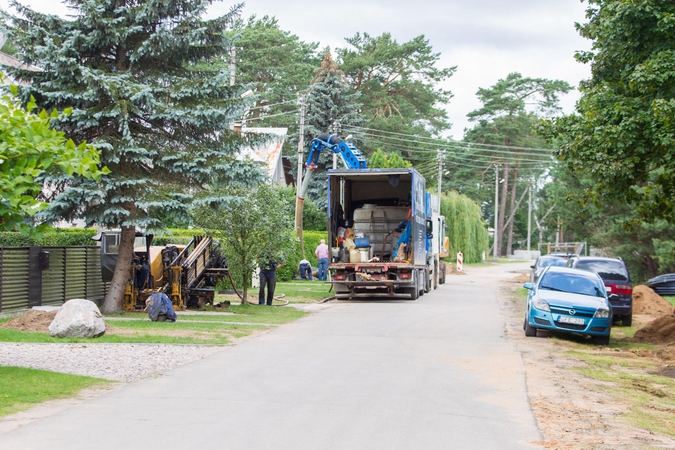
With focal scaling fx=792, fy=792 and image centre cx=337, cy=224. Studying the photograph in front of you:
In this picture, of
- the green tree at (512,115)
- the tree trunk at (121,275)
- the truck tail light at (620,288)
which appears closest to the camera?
the tree trunk at (121,275)

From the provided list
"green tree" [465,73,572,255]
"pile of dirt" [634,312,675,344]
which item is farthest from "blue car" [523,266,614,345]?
"green tree" [465,73,572,255]

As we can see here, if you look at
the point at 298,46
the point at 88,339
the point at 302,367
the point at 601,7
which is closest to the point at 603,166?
the point at 601,7

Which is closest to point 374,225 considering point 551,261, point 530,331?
point 551,261

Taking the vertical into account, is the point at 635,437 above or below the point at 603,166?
below

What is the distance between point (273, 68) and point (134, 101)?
167 ft

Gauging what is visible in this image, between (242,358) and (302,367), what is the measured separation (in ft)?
4.27

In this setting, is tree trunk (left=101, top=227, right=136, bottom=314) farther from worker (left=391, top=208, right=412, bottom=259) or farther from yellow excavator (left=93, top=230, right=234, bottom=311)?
worker (left=391, top=208, right=412, bottom=259)

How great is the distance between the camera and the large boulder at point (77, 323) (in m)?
14.2

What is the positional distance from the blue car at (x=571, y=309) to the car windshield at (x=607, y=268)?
415cm

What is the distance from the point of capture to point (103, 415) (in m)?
8.21

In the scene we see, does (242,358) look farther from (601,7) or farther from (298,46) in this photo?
(298,46)

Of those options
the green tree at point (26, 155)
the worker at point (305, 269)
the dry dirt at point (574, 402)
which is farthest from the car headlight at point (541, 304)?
the worker at point (305, 269)

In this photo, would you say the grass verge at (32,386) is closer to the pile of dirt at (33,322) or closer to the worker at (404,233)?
the pile of dirt at (33,322)

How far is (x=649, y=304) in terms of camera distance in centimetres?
2745
